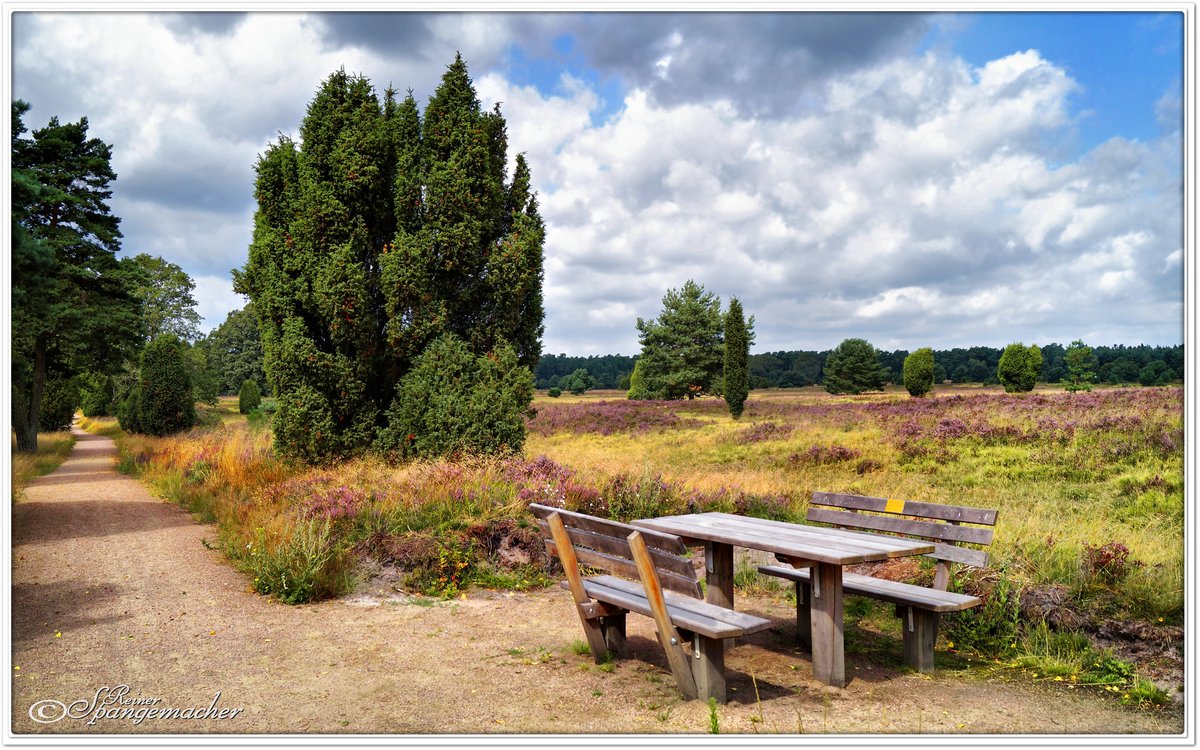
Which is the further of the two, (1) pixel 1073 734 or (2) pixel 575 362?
(2) pixel 575 362

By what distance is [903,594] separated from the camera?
5.14 metres

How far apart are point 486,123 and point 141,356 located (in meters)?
19.2

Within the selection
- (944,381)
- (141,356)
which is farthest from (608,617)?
(944,381)

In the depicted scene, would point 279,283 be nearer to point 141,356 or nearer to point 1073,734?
point 1073,734

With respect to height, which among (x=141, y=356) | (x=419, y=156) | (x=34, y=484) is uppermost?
(x=419, y=156)

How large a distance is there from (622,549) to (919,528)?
2.57m

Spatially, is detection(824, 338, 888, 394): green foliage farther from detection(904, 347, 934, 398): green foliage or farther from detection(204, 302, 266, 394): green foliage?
detection(204, 302, 266, 394): green foliage

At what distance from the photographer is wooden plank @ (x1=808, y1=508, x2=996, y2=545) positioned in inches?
210

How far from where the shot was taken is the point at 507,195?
46.0ft

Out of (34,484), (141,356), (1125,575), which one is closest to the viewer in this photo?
(1125,575)

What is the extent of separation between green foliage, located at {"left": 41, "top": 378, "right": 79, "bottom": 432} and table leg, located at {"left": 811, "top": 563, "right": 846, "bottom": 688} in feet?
115

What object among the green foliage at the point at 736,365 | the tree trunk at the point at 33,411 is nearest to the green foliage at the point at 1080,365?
the green foliage at the point at 736,365

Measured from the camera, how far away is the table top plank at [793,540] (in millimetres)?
4500

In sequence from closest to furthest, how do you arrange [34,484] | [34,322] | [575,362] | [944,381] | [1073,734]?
[1073,734] → [34,484] → [34,322] → [944,381] → [575,362]
